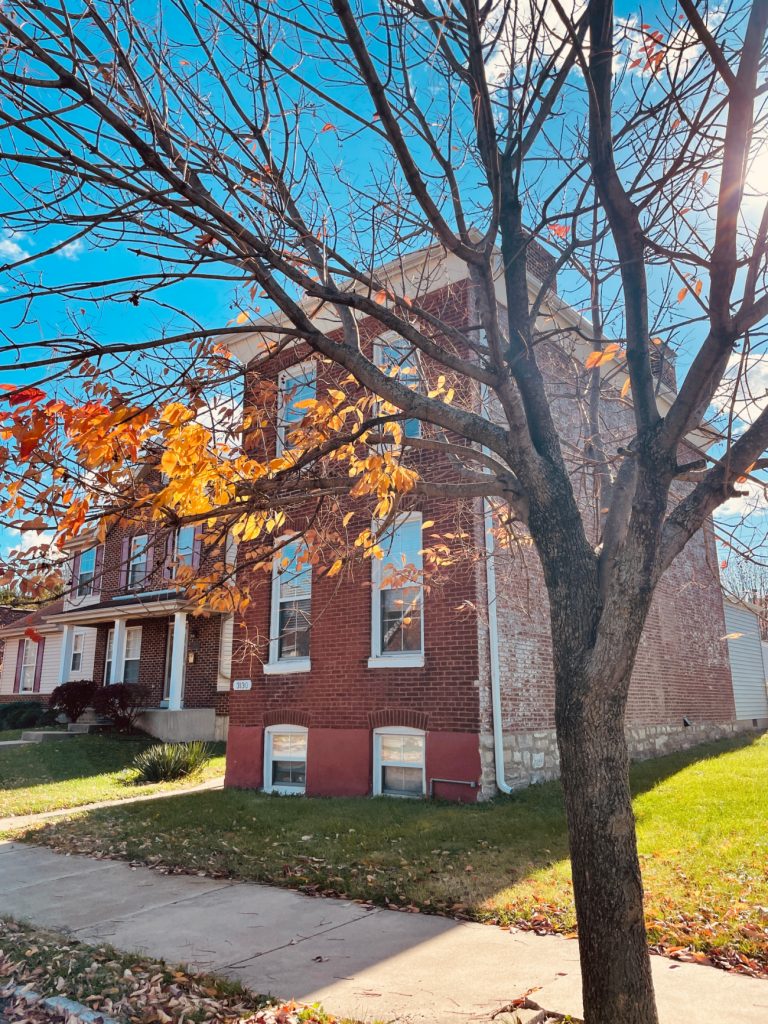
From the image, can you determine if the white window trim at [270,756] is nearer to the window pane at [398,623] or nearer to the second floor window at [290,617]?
A: the second floor window at [290,617]

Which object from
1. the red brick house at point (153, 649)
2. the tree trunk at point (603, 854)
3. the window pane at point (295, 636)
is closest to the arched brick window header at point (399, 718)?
the window pane at point (295, 636)

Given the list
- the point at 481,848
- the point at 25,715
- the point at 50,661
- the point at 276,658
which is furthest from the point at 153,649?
the point at 481,848

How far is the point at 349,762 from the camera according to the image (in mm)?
11258

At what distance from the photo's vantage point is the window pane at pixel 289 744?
484 inches

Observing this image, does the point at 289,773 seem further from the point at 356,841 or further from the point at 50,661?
the point at 50,661

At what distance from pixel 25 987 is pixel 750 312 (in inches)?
219

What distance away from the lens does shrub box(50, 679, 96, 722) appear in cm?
2198

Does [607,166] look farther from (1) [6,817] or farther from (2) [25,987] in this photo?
(1) [6,817]

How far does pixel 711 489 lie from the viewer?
3.64 meters

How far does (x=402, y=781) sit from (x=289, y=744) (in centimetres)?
251

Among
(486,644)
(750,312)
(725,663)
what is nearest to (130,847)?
(486,644)

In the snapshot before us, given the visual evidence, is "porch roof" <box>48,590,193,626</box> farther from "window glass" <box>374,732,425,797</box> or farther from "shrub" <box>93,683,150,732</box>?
"window glass" <box>374,732,425,797</box>

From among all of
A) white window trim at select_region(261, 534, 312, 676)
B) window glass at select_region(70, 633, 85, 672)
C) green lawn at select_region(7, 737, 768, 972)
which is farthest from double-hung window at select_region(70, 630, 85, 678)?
green lawn at select_region(7, 737, 768, 972)

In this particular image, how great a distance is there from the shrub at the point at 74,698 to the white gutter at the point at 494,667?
1582 centimetres
